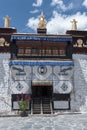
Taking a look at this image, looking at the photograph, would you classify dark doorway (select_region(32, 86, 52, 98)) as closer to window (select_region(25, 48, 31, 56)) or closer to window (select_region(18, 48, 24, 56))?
window (select_region(25, 48, 31, 56))

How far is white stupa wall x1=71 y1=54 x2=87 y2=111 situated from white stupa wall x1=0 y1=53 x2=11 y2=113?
215 inches

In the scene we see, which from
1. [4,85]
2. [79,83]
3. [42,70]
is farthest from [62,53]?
[4,85]

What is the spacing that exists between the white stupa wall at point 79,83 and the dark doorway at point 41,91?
206cm

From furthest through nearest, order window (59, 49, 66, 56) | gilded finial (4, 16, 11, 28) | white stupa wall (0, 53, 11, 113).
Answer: gilded finial (4, 16, 11, 28) → window (59, 49, 66, 56) → white stupa wall (0, 53, 11, 113)

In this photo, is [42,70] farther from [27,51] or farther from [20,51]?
[20,51]

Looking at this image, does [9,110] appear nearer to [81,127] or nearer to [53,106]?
[53,106]

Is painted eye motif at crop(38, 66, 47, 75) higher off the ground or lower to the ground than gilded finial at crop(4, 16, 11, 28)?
lower

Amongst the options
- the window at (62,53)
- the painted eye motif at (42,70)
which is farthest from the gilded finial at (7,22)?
the window at (62,53)

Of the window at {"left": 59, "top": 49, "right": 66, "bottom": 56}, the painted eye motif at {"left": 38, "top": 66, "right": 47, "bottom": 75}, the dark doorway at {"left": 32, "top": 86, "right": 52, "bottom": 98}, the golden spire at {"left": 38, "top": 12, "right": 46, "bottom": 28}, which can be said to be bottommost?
the dark doorway at {"left": 32, "top": 86, "right": 52, "bottom": 98}

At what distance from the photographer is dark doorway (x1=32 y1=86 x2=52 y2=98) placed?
26.5m

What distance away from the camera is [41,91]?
88.8 ft

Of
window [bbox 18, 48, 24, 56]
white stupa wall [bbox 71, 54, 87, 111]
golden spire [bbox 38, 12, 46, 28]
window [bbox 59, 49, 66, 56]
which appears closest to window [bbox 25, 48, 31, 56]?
window [bbox 18, 48, 24, 56]

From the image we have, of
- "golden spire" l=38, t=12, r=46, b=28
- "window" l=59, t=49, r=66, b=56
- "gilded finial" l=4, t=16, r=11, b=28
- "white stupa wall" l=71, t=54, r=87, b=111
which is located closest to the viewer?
"white stupa wall" l=71, t=54, r=87, b=111

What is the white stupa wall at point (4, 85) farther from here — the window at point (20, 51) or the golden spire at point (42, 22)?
the golden spire at point (42, 22)
